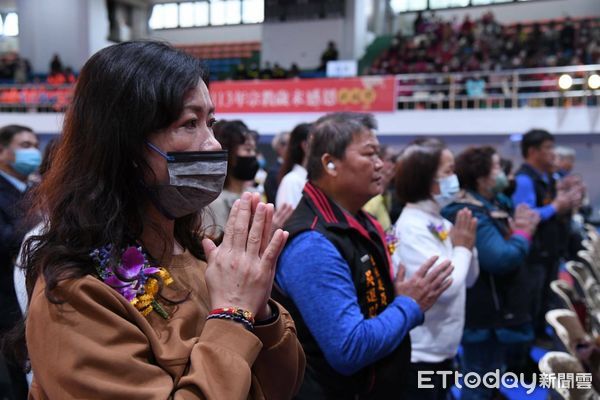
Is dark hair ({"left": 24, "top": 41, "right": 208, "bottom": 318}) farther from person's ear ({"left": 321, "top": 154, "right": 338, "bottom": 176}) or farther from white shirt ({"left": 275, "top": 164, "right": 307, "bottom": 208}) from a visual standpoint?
white shirt ({"left": 275, "top": 164, "right": 307, "bottom": 208})

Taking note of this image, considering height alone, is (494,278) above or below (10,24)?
below

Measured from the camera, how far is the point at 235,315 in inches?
38.1

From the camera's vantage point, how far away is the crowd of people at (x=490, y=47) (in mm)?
12430

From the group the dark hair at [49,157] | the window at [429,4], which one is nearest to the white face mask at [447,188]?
the dark hair at [49,157]

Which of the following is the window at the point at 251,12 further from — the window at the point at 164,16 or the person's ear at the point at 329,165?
the person's ear at the point at 329,165

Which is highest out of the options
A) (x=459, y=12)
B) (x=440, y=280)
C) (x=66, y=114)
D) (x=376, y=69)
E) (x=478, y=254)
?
(x=459, y=12)

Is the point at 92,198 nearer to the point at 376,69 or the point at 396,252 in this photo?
the point at 396,252

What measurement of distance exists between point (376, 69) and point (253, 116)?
4.22 metres

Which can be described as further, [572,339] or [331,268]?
[572,339]

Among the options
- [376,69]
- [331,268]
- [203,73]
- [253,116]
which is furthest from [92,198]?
[376,69]

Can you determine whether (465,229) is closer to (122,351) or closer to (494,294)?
(494,294)

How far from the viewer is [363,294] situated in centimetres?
176

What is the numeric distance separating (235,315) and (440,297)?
1.44m

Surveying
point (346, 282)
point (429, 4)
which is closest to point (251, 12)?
point (429, 4)
